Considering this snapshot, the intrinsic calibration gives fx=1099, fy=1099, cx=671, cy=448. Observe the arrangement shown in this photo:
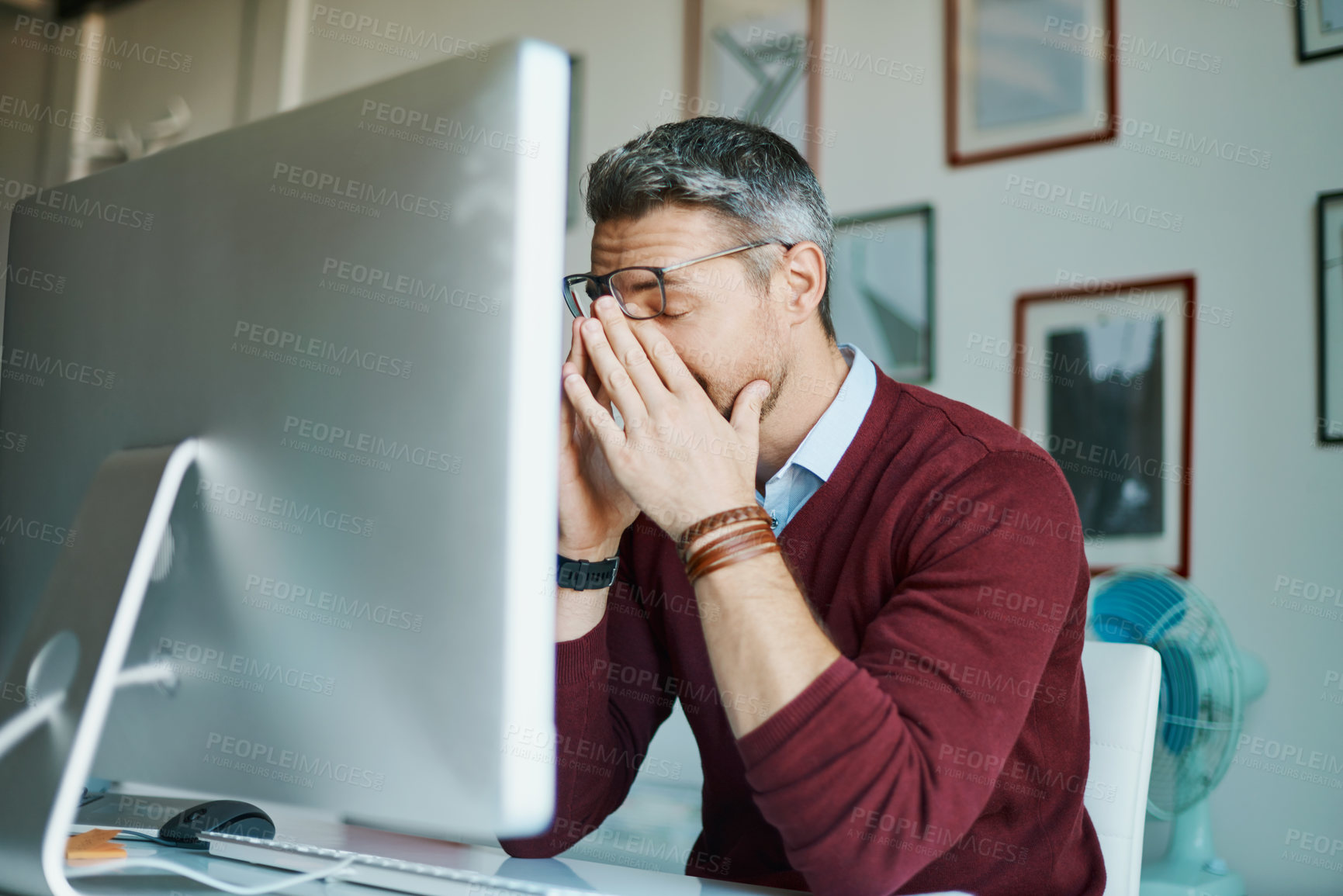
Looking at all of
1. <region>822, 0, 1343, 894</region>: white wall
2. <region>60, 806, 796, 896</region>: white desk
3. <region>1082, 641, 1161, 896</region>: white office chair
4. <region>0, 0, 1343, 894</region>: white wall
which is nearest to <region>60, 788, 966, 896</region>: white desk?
<region>60, 806, 796, 896</region>: white desk

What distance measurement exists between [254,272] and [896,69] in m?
2.27

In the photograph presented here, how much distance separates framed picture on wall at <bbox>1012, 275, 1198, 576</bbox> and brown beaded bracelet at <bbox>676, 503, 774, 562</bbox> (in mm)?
1591

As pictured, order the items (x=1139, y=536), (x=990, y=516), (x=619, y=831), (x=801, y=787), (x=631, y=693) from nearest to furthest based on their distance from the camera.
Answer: (x=801, y=787), (x=990, y=516), (x=631, y=693), (x=1139, y=536), (x=619, y=831)

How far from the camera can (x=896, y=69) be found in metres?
2.68

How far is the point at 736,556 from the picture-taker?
0.95 meters

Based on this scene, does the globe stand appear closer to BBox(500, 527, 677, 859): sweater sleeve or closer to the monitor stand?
BBox(500, 527, 677, 859): sweater sleeve

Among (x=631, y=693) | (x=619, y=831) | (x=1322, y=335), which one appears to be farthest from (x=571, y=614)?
(x=1322, y=335)

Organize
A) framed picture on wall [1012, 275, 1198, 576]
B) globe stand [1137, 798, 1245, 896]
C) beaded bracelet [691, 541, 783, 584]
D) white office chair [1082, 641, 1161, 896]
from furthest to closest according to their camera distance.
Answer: framed picture on wall [1012, 275, 1198, 576]
globe stand [1137, 798, 1245, 896]
white office chair [1082, 641, 1161, 896]
beaded bracelet [691, 541, 783, 584]

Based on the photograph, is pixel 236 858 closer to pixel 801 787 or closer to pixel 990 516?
pixel 801 787

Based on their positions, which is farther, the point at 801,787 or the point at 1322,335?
the point at 1322,335

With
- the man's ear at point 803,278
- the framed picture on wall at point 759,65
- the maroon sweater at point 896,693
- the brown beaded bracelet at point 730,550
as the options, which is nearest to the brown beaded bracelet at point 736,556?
the brown beaded bracelet at point 730,550

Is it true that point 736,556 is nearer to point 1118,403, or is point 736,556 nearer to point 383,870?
point 383,870

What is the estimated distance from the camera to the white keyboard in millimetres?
754

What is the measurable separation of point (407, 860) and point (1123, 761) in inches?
28.2
